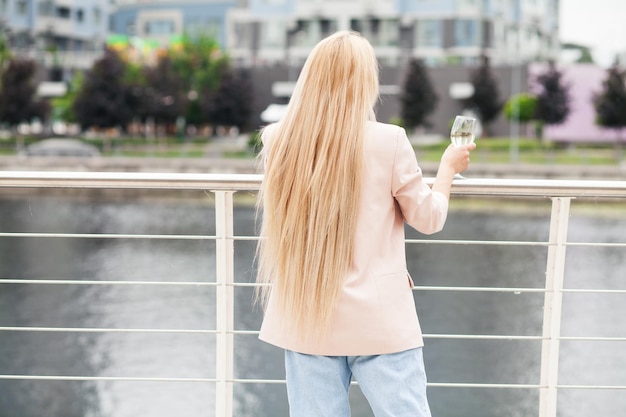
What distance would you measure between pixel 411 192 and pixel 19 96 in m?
38.1

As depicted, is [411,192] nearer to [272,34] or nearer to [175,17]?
[272,34]

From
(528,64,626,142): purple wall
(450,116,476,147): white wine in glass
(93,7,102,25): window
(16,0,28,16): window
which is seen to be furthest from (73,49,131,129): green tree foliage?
(450,116,476,147): white wine in glass

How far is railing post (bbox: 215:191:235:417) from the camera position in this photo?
96.2 inches

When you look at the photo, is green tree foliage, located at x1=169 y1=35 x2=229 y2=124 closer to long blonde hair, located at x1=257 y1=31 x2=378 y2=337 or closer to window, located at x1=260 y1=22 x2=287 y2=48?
window, located at x1=260 y1=22 x2=287 y2=48

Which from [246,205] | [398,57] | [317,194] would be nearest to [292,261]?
[317,194]

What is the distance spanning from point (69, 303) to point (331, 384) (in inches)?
549

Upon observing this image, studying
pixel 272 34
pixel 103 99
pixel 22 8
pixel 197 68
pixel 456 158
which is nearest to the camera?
pixel 456 158

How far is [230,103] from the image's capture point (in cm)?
3762

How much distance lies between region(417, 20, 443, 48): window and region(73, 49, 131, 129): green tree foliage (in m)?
→ 14.5

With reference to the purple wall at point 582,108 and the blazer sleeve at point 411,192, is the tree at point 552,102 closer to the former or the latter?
the purple wall at point 582,108

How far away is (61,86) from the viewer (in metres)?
43.3

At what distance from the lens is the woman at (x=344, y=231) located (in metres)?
1.80

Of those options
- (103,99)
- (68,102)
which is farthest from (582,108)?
(68,102)

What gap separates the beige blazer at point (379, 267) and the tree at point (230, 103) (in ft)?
119
